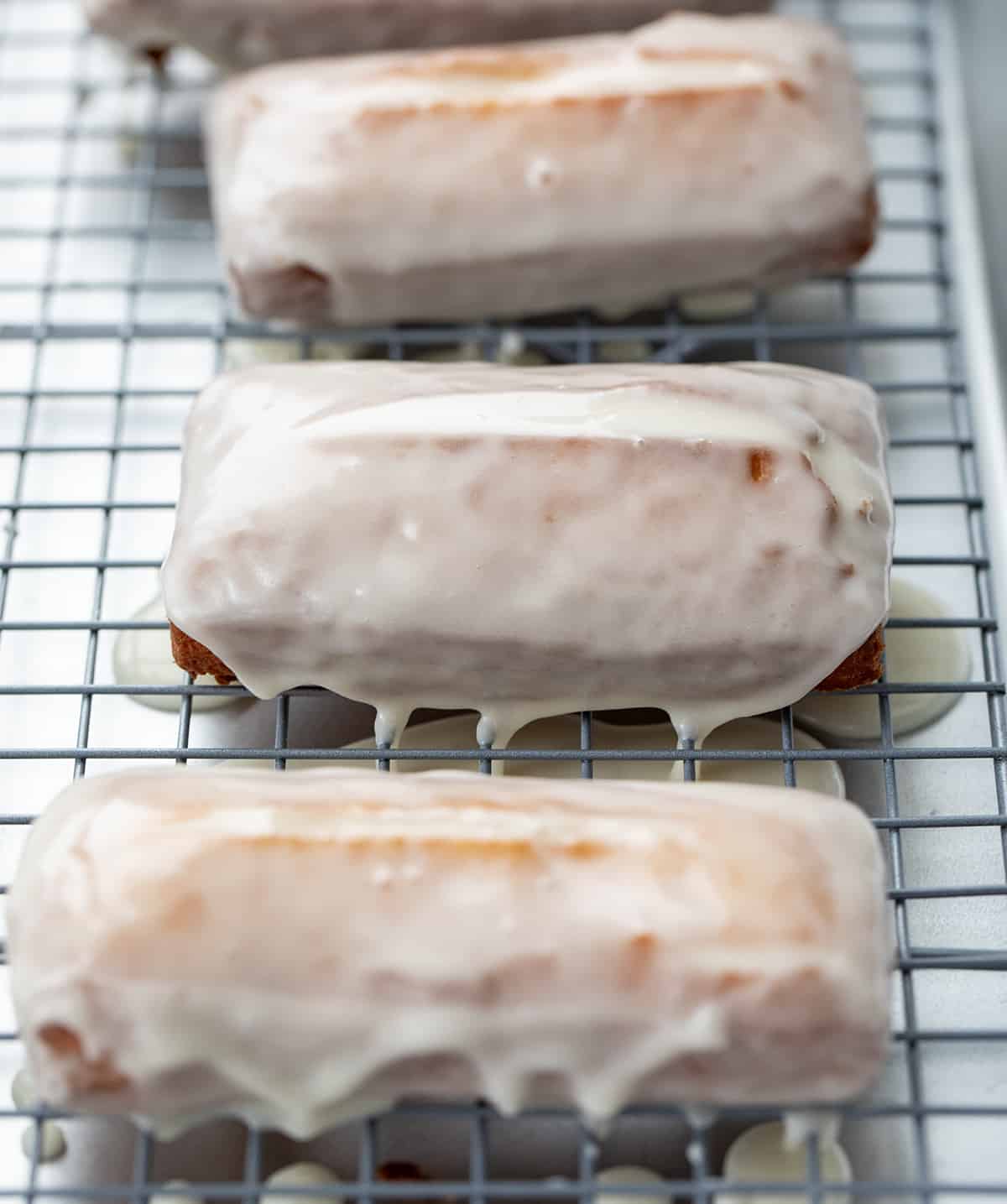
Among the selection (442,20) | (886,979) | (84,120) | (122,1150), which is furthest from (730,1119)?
(84,120)

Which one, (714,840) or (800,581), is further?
(800,581)

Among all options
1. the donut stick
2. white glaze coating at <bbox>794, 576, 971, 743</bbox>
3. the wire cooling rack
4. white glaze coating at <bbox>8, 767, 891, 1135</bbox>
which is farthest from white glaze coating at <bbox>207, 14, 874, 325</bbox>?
white glaze coating at <bbox>8, 767, 891, 1135</bbox>

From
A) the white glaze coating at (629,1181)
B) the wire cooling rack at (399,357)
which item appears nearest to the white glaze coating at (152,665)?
the wire cooling rack at (399,357)

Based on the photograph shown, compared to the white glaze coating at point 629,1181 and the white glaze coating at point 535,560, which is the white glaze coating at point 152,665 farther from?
the white glaze coating at point 629,1181

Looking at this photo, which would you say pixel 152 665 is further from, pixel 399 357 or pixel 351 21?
pixel 351 21

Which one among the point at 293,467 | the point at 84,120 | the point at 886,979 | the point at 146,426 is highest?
the point at 84,120

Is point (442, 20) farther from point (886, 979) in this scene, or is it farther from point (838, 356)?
point (886, 979)
